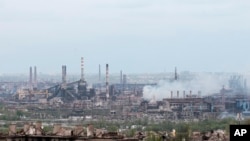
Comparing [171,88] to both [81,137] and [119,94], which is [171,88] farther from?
[81,137]

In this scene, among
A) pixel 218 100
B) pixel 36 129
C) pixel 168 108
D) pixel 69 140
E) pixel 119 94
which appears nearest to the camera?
pixel 69 140

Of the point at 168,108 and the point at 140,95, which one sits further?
the point at 140,95

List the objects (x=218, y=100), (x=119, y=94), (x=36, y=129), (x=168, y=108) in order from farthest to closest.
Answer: (x=119, y=94), (x=218, y=100), (x=168, y=108), (x=36, y=129)

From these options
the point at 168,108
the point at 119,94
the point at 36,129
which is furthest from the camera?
the point at 119,94

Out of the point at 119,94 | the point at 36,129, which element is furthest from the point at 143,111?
the point at 36,129

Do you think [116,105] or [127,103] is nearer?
[116,105]

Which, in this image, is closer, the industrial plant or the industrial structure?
the industrial plant

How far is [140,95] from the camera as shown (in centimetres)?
18062

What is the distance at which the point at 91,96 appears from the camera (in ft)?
544

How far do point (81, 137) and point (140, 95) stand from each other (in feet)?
497

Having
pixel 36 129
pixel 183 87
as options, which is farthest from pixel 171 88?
pixel 36 129

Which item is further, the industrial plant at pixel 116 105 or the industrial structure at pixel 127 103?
the industrial structure at pixel 127 103

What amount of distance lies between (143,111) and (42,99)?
22664 millimetres

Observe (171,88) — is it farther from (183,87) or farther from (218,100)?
(218,100)
